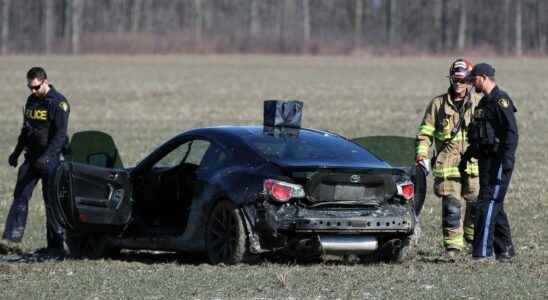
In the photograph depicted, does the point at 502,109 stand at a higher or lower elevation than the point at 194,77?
higher

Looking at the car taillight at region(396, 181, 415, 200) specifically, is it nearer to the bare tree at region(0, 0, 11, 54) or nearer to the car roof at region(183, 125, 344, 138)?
the car roof at region(183, 125, 344, 138)

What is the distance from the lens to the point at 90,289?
30.0 feet

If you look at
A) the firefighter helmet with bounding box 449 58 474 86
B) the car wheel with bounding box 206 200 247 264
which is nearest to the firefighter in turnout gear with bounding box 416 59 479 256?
the firefighter helmet with bounding box 449 58 474 86

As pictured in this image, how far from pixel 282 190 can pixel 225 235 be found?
667mm

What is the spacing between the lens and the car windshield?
10.6 metres

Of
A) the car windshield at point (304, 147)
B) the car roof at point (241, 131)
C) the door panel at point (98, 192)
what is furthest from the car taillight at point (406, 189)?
the door panel at point (98, 192)

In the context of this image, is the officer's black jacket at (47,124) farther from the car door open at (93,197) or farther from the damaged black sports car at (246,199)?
the car door open at (93,197)

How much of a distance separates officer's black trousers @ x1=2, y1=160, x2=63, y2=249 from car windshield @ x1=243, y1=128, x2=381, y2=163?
251cm

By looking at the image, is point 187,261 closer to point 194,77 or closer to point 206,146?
point 206,146

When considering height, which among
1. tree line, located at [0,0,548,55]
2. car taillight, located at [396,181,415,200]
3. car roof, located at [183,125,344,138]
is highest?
car roof, located at [183,125,344,138]

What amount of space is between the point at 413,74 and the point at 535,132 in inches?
945

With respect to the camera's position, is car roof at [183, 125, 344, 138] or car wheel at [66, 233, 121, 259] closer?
car roof at [183, 125, 344, 138]

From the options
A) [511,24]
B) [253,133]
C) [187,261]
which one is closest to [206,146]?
[253,133]

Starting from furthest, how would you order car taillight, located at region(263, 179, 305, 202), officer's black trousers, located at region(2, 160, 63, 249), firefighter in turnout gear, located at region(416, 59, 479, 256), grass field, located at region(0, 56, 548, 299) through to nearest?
officer's black trousers, located at region(2, 160, 63, 249) < firefighter in turnout gear, located at region(416, 59, 479, 256) < car taillight, located at region(263, 179, 305, 202) < grass field, located at region(0, 56, 548, 299)
